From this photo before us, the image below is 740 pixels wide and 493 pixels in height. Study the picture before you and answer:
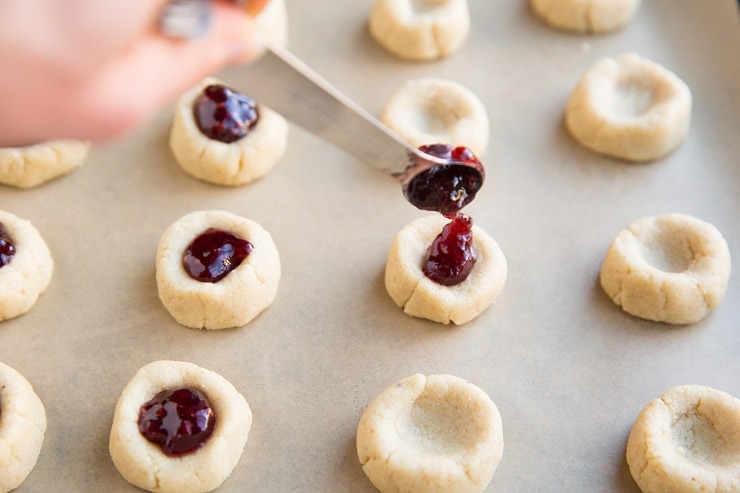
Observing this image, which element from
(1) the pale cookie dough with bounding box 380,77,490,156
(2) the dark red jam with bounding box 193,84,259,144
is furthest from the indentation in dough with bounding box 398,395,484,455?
(2) the dark red jam with bounding box 193,84,259,144

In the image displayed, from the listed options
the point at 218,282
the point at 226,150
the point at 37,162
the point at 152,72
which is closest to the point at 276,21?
the point at 226,150

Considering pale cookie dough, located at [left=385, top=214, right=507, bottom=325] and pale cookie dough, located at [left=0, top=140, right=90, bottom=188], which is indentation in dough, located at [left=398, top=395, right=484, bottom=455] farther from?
pale cookie dough, located at [left=0, top=140, right=90, bottom=188]

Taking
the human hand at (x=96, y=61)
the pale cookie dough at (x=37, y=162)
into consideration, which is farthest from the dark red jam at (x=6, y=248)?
the human hand at (x=96, y=61)

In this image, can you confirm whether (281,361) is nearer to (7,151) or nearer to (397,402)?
(397,402)

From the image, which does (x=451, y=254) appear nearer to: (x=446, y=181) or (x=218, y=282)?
(x=446, y=181)

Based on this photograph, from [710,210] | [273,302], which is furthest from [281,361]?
[710,210]
